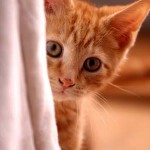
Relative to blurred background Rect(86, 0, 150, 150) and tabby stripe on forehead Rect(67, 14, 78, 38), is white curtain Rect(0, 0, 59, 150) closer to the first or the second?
tabby stripe on forehead Rect(67, 14, 78, 38)

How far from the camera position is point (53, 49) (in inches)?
34.7

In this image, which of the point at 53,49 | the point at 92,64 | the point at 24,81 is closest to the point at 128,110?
the point at 92,64

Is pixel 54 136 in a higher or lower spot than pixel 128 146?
higher

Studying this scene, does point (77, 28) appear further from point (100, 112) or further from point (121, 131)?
point (121, 131)

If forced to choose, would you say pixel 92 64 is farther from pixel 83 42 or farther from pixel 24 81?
pixel 24 81

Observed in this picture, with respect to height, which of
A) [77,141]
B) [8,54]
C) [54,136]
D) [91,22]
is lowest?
[77,141]

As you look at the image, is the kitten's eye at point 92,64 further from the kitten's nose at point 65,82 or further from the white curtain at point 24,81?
the white curtain at point 24,81

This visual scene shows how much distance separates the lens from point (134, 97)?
177 cm

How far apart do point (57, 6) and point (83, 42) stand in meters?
0.11

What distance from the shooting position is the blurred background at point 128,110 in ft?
5.39

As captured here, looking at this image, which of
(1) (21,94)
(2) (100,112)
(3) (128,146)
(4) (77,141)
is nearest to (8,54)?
(1) (21,94)

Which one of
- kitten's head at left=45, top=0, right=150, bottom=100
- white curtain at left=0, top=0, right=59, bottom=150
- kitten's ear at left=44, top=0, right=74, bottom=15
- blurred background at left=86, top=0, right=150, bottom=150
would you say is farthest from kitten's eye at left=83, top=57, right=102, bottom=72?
blurred background at left=86, top=0, right=150, bottom=150

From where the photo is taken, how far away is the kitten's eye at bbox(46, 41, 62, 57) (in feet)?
2.88

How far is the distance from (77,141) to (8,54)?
2.07 feet
